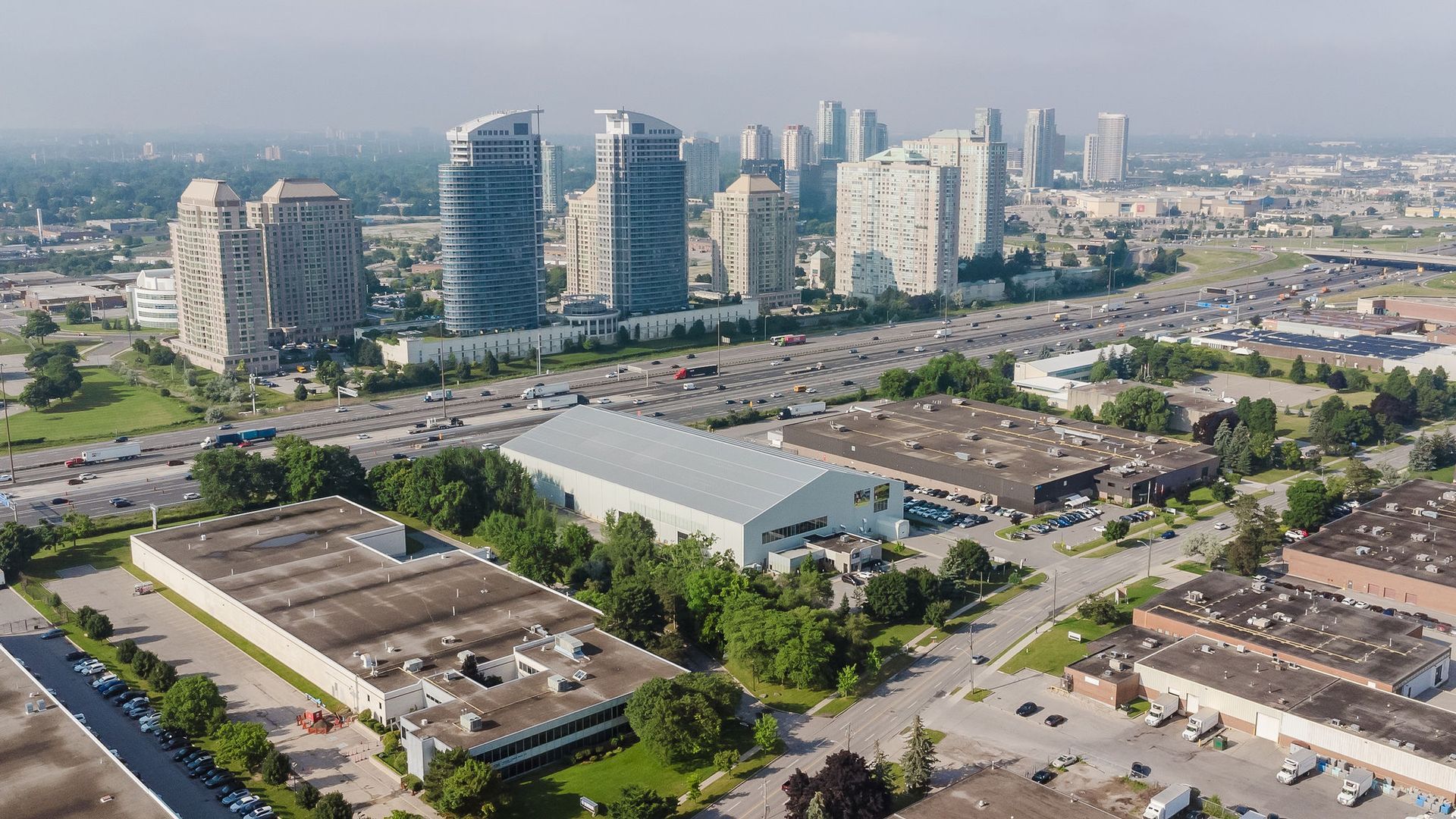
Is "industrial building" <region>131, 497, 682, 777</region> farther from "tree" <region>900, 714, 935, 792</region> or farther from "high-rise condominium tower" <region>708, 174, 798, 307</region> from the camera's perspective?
"high-rise condominium tower" <region>708, 174, 798, 307</region>

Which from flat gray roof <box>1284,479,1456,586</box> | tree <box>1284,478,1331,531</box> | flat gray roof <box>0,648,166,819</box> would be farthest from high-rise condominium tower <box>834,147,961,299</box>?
flat gray roof <box>0,648,166,819</box>

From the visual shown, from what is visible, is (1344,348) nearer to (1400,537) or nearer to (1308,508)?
(1308,508)

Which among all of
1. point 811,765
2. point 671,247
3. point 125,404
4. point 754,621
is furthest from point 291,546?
point 671,247

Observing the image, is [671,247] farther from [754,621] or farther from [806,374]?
[754,621]

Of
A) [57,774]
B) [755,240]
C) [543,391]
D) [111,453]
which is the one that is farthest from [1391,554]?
[755,240]

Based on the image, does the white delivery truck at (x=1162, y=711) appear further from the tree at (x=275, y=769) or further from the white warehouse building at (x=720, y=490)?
the tree at (x=275, y=769)

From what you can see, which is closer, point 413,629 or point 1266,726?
point 1266,726
